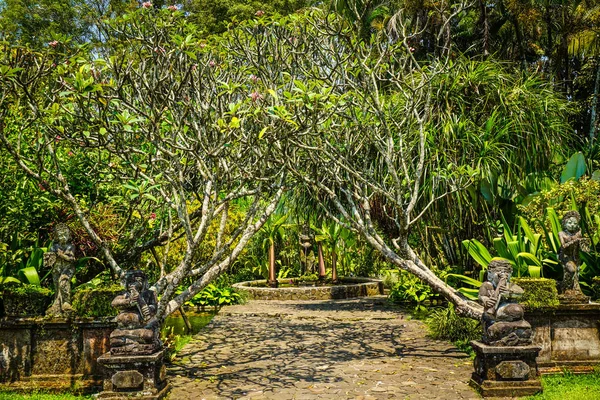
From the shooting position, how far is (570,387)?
20.0ft

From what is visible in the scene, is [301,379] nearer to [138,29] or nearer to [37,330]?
[37,330]

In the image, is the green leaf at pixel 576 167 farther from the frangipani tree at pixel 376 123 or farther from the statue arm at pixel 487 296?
the statue arm at pixel 487 296

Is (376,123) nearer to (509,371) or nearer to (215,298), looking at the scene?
(509,371)

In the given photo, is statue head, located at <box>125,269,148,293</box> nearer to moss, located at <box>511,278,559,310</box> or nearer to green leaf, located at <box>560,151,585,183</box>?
moss, located at <box>511,278,559,310</box>

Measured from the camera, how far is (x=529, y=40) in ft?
75.6

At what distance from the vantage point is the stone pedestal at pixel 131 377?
228 inches

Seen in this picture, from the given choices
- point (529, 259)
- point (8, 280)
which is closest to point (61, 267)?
point (8, 280)

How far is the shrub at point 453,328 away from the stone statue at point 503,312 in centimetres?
237

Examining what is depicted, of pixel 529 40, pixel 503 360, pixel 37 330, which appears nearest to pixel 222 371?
pixel 37 330

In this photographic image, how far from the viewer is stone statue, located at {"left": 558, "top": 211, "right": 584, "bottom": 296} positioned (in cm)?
675

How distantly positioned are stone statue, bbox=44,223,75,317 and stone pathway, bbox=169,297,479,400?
153cm

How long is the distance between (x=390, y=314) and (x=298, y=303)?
120 inches

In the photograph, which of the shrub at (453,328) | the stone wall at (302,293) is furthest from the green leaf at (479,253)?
the stone wall at (302,293)

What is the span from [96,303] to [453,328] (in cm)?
518
